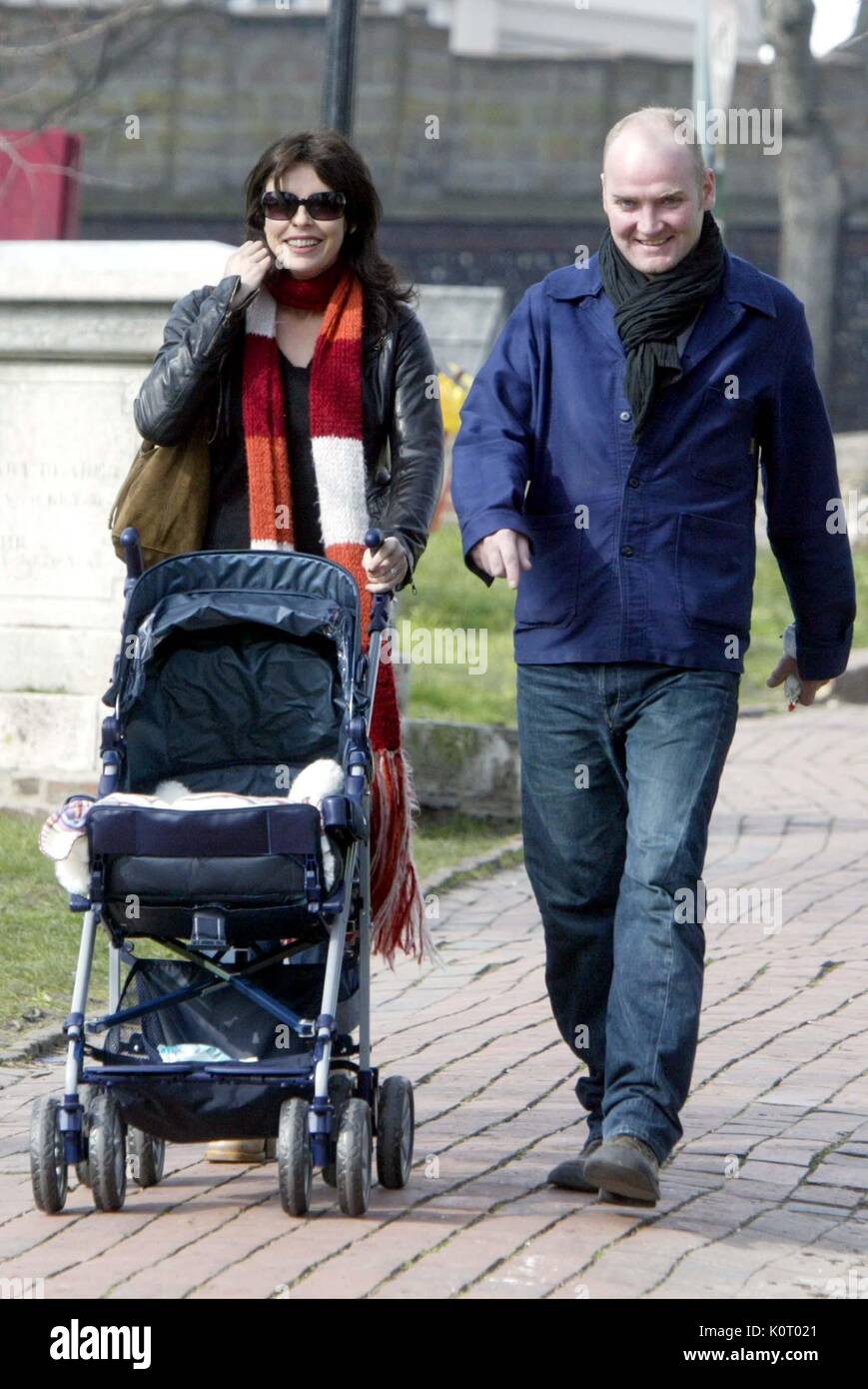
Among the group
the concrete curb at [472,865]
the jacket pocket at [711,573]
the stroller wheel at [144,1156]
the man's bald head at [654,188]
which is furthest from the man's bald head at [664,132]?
the concrete curb at [472,865]

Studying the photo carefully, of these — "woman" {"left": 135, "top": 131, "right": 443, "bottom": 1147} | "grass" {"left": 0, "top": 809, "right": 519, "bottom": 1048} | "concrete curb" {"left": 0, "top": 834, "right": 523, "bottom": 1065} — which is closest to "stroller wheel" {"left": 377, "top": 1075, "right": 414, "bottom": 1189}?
"woman" {"left": 135, "top": 131, "right": 443, "bottom": 1147}

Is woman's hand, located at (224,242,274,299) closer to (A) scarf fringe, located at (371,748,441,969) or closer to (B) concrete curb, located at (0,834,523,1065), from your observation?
(A) scarf fringe, located at (371,748,441,969)

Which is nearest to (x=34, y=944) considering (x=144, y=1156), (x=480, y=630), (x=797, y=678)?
(x=144, y=1156)

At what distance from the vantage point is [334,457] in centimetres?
462

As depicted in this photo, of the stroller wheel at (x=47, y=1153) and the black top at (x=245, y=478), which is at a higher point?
the black top at (x=245, y=478)

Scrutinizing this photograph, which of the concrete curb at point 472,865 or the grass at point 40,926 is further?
the concrete curb at point 472,865

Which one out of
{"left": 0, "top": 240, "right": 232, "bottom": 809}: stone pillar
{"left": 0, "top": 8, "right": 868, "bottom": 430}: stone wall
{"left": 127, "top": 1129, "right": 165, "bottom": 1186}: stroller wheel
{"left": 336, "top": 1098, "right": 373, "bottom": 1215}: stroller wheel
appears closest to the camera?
{"left": 336, "top": 1098, "right": 373, "bottom": 1215}: stroller wheel

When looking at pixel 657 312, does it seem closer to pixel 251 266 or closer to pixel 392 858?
pixel 251 266

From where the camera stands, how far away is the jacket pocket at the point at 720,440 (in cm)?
420

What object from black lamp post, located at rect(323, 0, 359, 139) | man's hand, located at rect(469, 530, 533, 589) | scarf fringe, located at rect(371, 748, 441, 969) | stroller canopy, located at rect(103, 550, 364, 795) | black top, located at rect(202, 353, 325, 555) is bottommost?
scarf fringe, located at rect(371, 748, 441, 969)

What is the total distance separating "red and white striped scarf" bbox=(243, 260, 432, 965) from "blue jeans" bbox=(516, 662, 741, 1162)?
460 mm

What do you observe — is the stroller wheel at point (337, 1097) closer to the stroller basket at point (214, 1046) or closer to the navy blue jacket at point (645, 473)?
the stroller basket at point (214, 1046)

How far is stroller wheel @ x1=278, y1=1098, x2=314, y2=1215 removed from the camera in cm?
406

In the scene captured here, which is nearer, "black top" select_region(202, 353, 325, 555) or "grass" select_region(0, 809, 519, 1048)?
"black top" select_region(202, 353, 325, 555)
